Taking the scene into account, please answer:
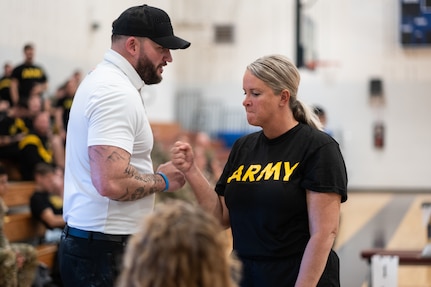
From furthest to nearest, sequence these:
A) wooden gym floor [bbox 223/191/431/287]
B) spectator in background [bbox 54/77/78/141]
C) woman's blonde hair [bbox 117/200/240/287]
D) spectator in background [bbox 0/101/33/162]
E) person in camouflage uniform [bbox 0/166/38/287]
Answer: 1. spectator in background [bbox 54/77/78/141]
2. spectator in background [bbox 0/101/33/162]
3. wooden gym floor [bbox 223/191/431/287]
4. person in camouflage uniform [bbox 0/166/38/287]
5. woman's blonde hair [bbox 117/200/240/287]

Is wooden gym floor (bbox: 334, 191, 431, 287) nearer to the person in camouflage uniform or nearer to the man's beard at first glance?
the person in camouflage uniform

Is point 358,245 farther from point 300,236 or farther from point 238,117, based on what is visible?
point 238,117

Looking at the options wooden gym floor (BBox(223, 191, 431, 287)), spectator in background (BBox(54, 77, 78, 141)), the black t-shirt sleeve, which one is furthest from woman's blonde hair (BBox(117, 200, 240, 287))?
spectator in background (BBox(54, 77, 78, 141))

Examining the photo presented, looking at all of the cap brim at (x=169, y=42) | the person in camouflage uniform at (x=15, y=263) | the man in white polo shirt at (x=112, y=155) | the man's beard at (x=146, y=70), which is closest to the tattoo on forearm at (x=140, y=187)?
the man in white polo shirt at (x=112, y=155)

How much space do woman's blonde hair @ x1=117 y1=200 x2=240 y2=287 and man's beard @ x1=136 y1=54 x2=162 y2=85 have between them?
1598mm

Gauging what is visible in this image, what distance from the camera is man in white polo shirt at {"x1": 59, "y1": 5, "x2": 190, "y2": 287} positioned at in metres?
2.96

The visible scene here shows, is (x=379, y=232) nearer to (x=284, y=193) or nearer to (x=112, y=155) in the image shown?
(x=284, y=193)

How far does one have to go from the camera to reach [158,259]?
5.32 feet

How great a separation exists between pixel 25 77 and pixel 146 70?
7826mm

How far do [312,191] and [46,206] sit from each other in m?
5.17

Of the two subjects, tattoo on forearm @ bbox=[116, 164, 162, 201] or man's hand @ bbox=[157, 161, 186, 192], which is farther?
man's hand @ bbox=[157, 161, 186, 192]

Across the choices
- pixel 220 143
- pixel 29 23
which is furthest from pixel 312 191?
pixel 220 143

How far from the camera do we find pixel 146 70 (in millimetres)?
3205

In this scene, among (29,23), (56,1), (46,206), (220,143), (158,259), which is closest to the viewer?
(158,259)
